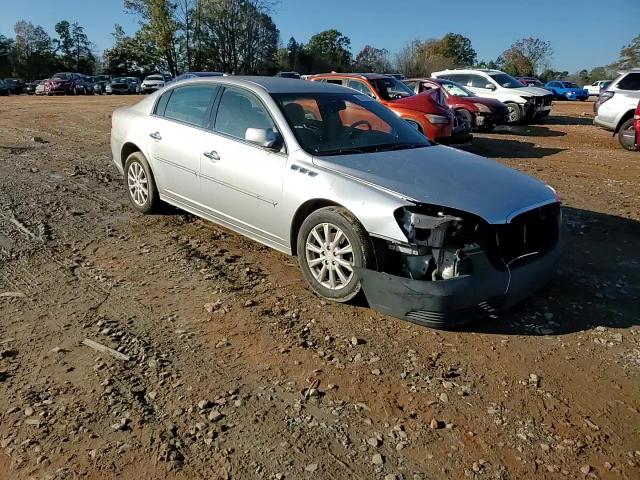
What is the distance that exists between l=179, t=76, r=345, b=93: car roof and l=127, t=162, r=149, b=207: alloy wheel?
3.78 ft

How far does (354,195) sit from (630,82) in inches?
460

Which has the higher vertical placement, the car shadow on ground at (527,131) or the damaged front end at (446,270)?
the damaged front end at (446,270)

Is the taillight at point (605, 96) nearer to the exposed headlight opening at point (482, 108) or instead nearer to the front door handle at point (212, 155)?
the exposed headlight opening at point (482, 108)

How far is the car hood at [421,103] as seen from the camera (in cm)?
1060

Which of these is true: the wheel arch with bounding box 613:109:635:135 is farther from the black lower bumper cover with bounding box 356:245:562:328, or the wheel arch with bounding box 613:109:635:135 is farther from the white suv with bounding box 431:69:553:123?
the black lower bumper cover with bounding box 356:245:562:328

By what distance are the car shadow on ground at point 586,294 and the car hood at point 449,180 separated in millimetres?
684

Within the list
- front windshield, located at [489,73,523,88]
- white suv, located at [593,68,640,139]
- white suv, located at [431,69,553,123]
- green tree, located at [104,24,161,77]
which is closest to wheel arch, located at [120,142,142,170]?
white suv, located at [593,68,640,139]

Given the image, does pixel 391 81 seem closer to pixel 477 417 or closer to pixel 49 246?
pixel 49 246

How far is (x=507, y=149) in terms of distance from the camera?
475 inches

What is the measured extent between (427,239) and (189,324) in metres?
1.70

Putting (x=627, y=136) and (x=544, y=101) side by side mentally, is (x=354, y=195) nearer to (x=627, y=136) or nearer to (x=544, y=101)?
(x=627, y=136)

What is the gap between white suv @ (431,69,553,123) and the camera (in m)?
16.7

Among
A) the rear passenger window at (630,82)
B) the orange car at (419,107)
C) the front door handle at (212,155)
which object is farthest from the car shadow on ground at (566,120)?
the front door handle at (212,155)

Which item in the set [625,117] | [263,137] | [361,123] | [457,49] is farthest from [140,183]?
[457,49]
